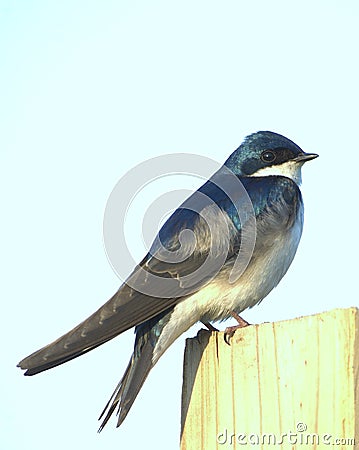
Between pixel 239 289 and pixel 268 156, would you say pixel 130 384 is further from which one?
pixel 268 156

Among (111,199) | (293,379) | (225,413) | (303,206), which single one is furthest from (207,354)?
(303,206)

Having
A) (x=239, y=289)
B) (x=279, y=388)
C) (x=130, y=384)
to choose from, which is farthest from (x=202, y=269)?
(x=279, y=388)

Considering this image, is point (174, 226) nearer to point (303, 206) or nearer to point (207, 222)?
point (207, 222)

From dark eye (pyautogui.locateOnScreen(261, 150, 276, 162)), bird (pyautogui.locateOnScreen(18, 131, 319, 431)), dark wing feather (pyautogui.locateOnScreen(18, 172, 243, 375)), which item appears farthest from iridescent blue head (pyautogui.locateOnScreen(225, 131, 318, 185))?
dark wing feather (pyautogui.locateOnScreen(18, 172, 243, 375))

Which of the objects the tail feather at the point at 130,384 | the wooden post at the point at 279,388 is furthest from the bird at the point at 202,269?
the wooden post at the point at 279,388

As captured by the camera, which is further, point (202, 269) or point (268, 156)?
point (268, 156)

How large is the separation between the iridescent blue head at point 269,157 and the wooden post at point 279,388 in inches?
81.1

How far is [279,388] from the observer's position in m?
2.14

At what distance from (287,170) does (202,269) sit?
3.56ft

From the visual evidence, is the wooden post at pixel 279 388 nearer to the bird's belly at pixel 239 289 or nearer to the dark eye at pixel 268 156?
the bird's belly at pixel 239 289

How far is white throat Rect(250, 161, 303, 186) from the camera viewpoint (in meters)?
4.46

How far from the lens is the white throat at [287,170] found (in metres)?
4.46

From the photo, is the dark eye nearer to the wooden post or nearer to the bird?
the bird

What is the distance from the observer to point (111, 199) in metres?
3.41
